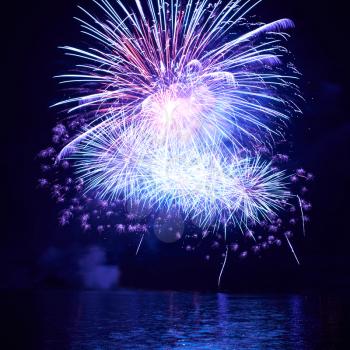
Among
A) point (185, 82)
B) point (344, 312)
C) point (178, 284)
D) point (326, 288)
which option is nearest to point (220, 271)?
point (178, 284)

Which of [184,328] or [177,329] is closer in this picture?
[177,329]

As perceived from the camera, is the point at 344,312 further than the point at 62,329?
Yes

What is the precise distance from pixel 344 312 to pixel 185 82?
12758 millimetres

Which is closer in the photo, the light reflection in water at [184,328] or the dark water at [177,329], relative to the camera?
the dark water at [177,329]

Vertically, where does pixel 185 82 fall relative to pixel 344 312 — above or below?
above

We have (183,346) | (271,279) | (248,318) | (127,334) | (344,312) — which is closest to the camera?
(183,346)

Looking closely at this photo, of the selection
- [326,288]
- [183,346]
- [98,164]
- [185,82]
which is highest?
[185,82]

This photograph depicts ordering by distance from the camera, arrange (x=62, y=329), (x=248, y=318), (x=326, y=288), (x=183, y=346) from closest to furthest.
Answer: (x=183, y=346) → (x=62, y=329) → (x=248, y=318) → (x=326, y=288)

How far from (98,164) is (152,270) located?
112ft

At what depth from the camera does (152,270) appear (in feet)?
192

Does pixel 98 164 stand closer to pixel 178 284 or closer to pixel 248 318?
pixel 248 318

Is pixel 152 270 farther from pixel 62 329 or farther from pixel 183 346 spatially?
pixel 183 346

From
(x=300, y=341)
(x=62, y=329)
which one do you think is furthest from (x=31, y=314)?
(x=300, y=341)

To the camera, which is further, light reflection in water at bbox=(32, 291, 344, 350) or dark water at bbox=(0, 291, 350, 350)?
light reflection in water at bbox=(32, 291, 344, 350)
